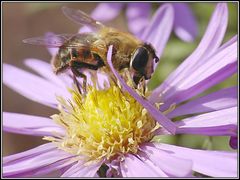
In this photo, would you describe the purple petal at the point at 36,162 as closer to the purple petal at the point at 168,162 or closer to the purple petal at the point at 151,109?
the purple petal at the point at 168,162

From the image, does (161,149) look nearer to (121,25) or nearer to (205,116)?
(205,116)

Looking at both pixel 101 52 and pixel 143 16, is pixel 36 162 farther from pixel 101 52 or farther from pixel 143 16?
pixel 143 16

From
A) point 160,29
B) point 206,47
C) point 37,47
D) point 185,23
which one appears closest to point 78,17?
point 160,29

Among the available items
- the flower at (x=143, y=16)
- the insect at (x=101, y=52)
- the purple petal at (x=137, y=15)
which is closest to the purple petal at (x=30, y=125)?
the insect at (x=101, y=52)

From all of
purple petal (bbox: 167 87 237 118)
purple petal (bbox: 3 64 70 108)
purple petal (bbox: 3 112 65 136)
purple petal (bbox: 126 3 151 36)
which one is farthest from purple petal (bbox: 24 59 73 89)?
purple petal (bbox: 126 3 151 36)

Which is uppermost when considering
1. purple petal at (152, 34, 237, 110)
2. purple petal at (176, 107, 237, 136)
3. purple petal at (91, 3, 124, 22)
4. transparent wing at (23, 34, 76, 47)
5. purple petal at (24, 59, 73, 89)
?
purple petal at (91, 3, 124, 22)

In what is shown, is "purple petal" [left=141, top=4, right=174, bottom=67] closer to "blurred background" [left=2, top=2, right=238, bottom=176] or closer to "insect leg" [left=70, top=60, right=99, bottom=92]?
"blurred background" [left=2, top=2, right=238, bottom=176]
